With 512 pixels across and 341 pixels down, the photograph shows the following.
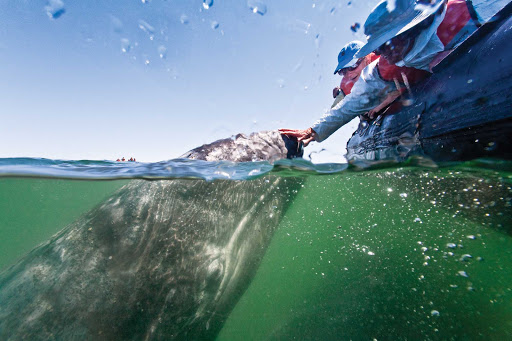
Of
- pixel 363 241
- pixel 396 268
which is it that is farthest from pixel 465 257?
pixel 363 241

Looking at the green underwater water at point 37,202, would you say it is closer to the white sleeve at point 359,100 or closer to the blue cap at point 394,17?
the white sleeve at point 359,100

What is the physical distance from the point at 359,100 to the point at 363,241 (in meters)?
3.80

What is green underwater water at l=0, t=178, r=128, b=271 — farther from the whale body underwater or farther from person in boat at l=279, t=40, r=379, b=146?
person in boat at l=279, t=40, r=379, b=146

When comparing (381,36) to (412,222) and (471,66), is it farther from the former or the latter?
(412,222)

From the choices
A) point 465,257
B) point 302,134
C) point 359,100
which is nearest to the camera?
point 359,100

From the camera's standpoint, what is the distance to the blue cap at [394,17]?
2412 mm

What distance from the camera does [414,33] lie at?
2.55m

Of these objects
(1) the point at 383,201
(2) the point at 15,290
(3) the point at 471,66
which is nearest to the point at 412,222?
(1) the point at 383,201

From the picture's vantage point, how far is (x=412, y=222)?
558 cm

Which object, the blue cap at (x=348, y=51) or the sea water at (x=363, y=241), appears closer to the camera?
the sea water at (x=363, y=241)

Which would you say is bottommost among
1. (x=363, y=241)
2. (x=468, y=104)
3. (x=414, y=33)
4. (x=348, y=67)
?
(x=363, y=241)

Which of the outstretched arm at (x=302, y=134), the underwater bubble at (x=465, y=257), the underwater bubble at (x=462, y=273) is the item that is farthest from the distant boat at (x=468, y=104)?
the underwater bubble at (x=465, y=257)

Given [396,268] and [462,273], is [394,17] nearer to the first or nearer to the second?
[396,268]

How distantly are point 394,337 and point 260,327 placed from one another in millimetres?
Result: 2915
